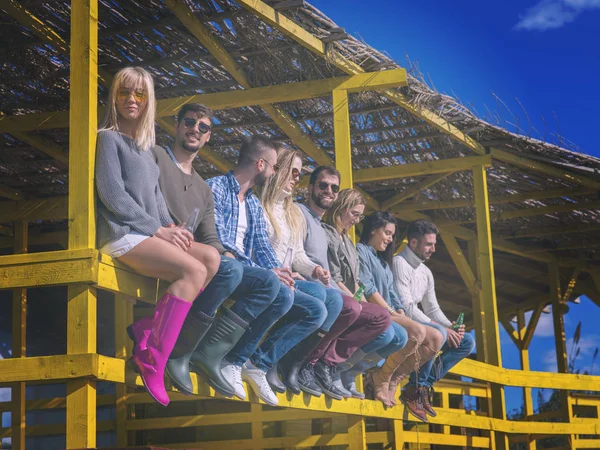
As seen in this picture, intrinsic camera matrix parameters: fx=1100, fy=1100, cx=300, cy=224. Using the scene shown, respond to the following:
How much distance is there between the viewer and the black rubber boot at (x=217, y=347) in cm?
582

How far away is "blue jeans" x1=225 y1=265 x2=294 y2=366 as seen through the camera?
590 cm

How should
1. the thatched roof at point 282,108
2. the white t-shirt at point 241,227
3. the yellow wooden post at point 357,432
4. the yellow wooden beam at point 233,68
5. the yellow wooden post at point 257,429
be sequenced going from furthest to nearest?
the yellow wooden post at point 257,429 → the yellow wooden post at point 357,432 → the thatched roof at point 282,108 → the yellow wooden beam at point 233,68 → the white t-shirt at point 241,227

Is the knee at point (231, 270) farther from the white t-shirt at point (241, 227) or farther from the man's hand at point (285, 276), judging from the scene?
the white t-shirt at point (241, 227)

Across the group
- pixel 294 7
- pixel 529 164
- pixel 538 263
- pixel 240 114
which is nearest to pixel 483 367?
pixel 529 164

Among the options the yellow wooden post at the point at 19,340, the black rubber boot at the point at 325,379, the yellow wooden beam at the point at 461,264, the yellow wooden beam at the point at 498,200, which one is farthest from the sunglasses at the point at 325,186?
the yellow wooden beam at the point at 461,264

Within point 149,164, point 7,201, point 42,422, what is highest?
point 7,201

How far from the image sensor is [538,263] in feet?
55.1

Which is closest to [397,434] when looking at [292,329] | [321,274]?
[321,274]

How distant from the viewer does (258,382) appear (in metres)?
6.32

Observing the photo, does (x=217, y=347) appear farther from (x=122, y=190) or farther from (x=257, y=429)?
(x=257, y=429)

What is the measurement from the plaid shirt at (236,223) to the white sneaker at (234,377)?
0.62 metres

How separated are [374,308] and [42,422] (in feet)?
18.2

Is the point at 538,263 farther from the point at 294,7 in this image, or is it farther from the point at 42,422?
the point at 294,7

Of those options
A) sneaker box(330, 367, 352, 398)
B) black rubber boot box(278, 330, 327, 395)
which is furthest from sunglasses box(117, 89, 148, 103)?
sneaker box(330, 367, 352, 398)
